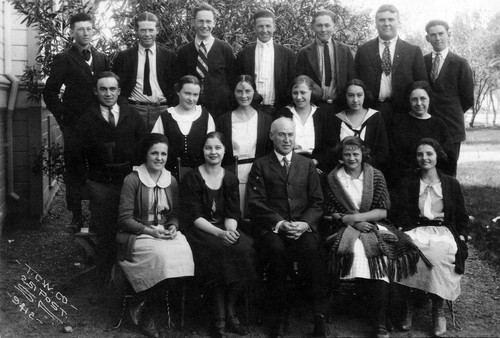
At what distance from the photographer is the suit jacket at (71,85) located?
5660mm

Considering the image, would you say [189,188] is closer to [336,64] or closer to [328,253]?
[328,253]

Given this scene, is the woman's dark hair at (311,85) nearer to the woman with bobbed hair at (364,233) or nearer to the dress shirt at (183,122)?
the woman with bobbed hair at (364,233)

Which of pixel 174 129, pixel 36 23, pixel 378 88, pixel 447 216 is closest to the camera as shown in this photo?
pixel 447 216

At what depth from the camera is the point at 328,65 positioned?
553 centimetres

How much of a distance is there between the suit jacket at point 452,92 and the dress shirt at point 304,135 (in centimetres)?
138

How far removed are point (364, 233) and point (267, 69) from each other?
2.08m

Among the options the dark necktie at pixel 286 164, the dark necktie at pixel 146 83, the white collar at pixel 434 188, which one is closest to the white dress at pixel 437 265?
the white collar at pixel 434 188

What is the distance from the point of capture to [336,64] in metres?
5.53

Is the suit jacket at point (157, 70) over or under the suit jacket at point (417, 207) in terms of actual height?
over

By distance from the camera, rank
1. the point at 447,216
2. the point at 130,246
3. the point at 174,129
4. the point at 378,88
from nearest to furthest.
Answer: the point at 130,246 < the point at 447,216 < the point at 174,129 < the point at 378,88

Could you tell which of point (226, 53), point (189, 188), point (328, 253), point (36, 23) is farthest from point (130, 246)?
point (36, 23)

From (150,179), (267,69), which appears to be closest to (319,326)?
(150,179)

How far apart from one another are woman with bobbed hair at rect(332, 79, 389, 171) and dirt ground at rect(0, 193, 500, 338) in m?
1.37

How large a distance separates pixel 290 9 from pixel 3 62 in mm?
3626
